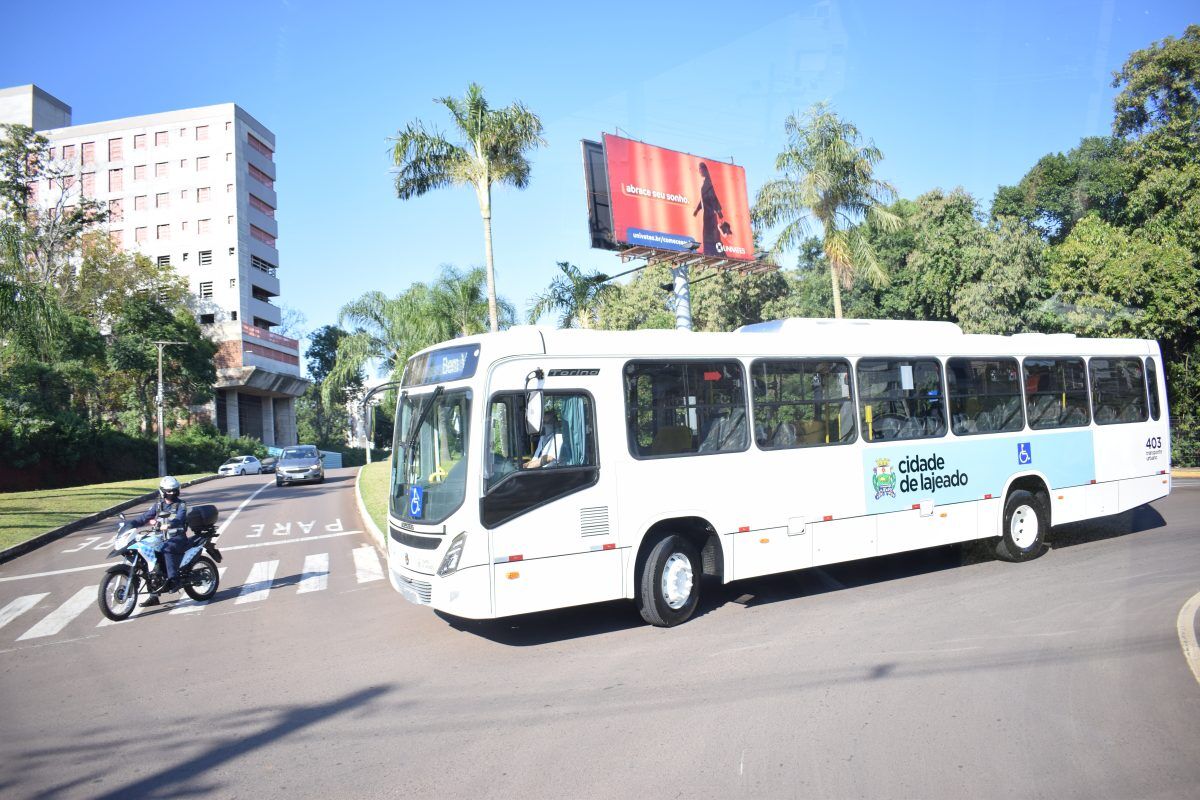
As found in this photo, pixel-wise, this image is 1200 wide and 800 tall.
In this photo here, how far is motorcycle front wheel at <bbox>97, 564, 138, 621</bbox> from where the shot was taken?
31.9ft

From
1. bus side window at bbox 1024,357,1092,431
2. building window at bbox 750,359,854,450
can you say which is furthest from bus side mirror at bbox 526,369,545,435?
bus side window at bbox 1024,357,1092,431

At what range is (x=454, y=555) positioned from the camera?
7.33m

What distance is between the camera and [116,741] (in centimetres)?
577

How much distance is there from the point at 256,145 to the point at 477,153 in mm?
61096

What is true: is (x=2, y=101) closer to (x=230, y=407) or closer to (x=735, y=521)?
(x=230, y=407)

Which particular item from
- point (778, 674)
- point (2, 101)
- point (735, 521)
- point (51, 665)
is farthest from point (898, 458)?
point (2, 101)

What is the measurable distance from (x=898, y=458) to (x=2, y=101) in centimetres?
7979

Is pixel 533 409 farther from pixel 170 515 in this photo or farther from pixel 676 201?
pixel 676 201

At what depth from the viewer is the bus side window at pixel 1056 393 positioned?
11.4m

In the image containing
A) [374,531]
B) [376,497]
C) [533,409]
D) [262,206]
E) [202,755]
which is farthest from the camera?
[262,206]

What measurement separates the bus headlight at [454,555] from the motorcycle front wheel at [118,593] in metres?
4.99

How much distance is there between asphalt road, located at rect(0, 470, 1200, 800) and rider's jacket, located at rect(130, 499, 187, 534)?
3.54 ft

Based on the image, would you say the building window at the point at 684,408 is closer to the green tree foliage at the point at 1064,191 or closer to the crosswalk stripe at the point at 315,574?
the crosswalk stripe at the point at 315,574

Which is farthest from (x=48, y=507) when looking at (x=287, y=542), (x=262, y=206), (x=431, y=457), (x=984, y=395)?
(x=262, y=206)
